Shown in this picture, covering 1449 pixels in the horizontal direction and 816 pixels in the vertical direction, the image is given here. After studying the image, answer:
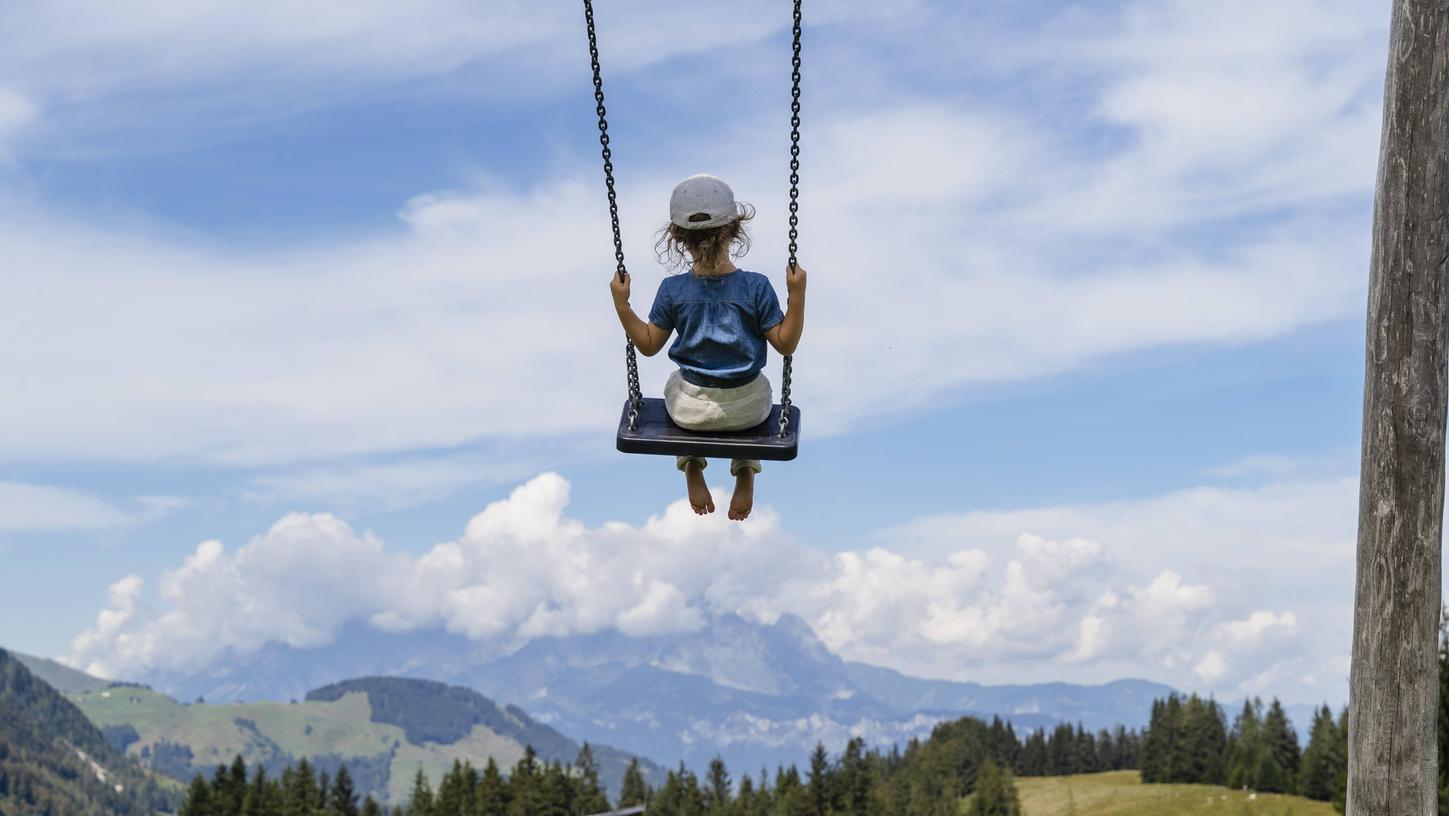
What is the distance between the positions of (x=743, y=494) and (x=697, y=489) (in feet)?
1.38

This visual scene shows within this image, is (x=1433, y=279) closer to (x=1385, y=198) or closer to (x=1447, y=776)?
(x=1385, y=198)

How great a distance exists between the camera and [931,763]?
151250 mm

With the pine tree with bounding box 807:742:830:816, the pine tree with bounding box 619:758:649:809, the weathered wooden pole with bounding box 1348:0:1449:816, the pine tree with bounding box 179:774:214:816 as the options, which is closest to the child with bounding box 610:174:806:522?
the weathered wooden pole with bounding box 1348:0:1449:816

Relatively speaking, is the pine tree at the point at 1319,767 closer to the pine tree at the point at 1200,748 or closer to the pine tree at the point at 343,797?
the pine tree at the point at 1200,748

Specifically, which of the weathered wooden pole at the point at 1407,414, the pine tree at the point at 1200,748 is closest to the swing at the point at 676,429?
the weathered wooden pole at the point at 1407,414

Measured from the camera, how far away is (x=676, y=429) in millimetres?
10586

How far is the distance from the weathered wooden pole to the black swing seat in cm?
368

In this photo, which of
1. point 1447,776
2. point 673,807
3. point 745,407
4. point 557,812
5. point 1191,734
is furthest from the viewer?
point 1191,734

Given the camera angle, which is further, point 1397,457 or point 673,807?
point 673,807

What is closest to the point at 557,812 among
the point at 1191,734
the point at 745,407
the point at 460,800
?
the point at 460,800

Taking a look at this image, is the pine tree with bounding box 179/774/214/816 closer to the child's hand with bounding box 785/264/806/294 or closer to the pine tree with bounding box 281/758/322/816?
the pine tree with bounding box 281/758/322/816

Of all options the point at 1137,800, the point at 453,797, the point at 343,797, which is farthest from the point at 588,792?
the point at 1137,800

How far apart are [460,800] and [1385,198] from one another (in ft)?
337

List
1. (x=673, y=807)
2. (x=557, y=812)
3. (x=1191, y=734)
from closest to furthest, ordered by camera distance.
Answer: (x=557, y=812)
(x=673, y=807)
(x=1191, y=734)
